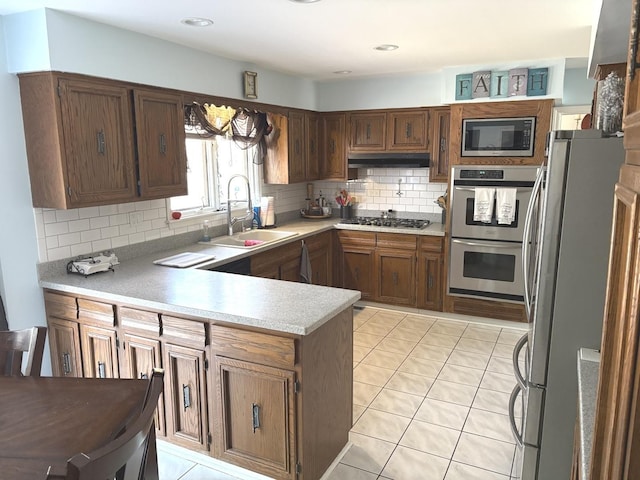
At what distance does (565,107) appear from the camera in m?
4.47

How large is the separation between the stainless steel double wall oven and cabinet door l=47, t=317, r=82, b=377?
3.32 metres

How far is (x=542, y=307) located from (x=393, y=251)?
2979 millimetres

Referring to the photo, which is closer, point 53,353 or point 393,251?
point 53,353

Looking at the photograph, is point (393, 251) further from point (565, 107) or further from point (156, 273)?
point (156, 273)

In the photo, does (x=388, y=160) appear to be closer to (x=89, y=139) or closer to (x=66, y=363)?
(x=89, y=139)

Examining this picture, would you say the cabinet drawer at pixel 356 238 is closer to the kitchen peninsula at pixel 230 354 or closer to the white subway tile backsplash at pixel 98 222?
the kitchen peninsula at pixel 230 354

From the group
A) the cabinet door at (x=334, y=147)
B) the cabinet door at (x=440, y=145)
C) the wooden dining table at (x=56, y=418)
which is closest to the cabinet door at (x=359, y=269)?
the cabinet door at (x=334, y=147)

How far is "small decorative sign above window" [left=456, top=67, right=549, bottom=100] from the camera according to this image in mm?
4160

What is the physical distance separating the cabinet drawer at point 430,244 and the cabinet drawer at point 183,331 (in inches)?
114

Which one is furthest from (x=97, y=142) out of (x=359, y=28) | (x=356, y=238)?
(x=356, y=238)

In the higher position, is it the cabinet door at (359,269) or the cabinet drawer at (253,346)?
the cabinet drawer at (253,346)

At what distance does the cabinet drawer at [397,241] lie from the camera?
189 inches

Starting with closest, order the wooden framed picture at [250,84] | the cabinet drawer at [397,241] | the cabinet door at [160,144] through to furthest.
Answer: the cabinet door at [160,144] < the wooden framed picture at [250,84] < the cabinet drawer at [397,241]

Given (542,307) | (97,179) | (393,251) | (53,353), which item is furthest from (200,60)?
(542,307)
